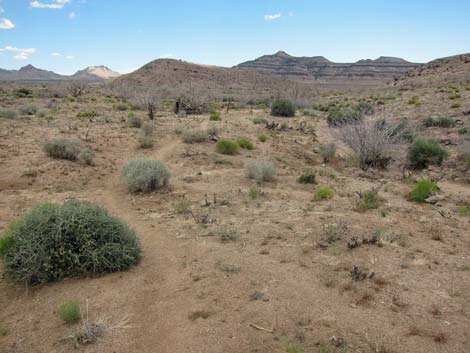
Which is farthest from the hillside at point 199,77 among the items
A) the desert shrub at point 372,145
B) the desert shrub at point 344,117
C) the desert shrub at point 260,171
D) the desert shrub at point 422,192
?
the desert shrub at point 422,192

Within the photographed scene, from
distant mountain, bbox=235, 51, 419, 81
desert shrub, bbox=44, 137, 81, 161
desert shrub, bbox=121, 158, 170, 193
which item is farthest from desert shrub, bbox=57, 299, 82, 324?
distant mountain, bbox=235, 51, 419, 81

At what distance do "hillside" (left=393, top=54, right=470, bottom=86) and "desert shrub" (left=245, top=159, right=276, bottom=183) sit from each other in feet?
143

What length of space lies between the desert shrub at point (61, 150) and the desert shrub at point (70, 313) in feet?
31.9

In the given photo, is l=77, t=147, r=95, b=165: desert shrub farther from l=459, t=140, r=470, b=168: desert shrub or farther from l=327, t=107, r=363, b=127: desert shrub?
l=459, t=140, r=470, b=168: desert shrub

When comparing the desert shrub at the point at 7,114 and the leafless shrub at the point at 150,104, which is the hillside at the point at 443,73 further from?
the desert shrub at the point at 7,114

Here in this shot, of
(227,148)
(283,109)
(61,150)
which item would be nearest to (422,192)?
(227,148)

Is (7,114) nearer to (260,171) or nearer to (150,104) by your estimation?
(150,104)

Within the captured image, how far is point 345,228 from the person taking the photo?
293 inches

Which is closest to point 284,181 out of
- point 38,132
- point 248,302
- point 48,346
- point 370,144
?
point 370,144

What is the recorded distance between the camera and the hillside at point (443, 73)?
49.6 m

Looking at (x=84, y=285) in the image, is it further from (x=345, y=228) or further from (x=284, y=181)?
(x=284, y=181)

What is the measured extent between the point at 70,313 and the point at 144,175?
5945 millimetres

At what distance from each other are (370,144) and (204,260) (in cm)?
1013

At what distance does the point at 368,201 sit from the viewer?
368 inches
